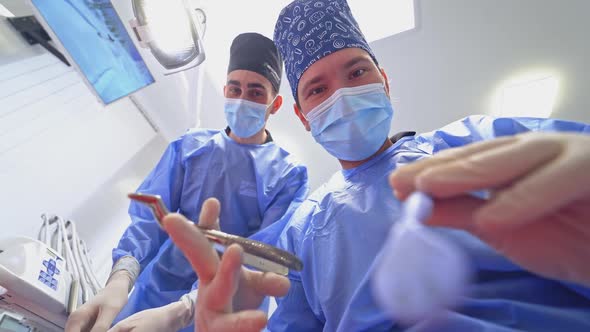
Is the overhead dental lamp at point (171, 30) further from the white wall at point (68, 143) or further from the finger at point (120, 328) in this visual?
the finger at point (120, 328)

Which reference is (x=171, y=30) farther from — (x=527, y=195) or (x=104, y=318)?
(x=527, y=195)

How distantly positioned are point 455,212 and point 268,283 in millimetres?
314

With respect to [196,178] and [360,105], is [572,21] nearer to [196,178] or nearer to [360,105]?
[360,105]

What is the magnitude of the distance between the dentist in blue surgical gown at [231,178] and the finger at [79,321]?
21 cm

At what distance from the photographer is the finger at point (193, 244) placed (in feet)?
1.07

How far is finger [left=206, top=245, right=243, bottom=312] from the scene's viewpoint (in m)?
0.33

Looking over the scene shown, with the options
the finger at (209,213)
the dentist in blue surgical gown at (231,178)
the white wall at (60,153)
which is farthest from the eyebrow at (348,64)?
the white wall at (60,153)

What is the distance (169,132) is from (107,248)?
860 millimetres

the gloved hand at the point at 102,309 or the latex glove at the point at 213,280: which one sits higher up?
the latex glove at the point at 213,280

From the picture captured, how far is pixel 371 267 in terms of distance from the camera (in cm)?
49

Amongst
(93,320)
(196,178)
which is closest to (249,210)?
(196,178)

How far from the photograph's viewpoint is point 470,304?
401 mm

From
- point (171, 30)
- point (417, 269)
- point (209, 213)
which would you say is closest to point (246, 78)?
point (171, 30)

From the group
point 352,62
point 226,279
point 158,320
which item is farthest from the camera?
point 352,62
